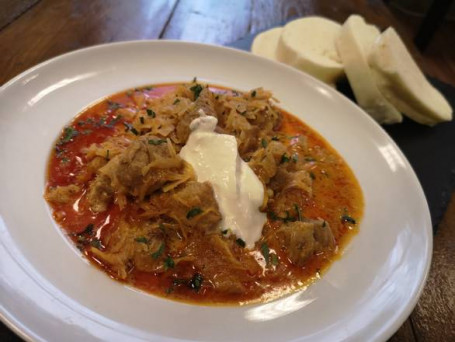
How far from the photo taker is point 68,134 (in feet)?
9.45

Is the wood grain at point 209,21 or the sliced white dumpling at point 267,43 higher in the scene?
the sliced white dumpling at point 267,43

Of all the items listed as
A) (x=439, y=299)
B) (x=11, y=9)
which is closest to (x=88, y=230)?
(x=439, y=299)

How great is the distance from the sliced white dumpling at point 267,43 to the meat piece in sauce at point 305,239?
2.54m

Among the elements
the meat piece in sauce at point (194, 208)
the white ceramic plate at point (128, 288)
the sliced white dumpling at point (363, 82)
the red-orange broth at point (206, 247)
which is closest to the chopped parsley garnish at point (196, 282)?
the red-orange broth at point (206, 247)

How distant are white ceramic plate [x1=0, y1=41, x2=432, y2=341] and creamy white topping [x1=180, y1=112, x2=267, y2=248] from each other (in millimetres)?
524

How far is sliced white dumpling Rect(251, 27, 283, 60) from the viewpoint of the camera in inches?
177

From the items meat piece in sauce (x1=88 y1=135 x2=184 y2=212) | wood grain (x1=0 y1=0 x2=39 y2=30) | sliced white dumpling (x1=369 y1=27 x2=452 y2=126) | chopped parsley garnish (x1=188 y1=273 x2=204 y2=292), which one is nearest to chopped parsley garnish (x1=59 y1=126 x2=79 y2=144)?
meat piece in sauce (x1=88 y1=135 x2=184 y2=212)

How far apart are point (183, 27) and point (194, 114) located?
2.16m

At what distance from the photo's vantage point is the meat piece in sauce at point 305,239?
7.88 ft

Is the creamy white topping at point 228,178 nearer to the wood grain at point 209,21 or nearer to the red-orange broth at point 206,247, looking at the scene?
the red-orange broth at point 206,247

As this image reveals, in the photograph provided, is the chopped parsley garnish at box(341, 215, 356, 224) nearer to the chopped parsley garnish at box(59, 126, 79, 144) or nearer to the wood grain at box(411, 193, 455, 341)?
the wood grain at box(411, 193, 455, 341)

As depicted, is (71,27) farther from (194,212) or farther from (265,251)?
(265,251)

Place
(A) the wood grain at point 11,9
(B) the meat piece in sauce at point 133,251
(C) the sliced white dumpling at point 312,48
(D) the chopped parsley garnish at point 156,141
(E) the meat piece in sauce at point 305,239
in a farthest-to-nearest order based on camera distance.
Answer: (C) the sliced white dumpling at point 312,48, (A) the wood grain at point 11,9, (D) the chopped parsley garnish at point 156,141, (E) the meat piece in sauce at point 305,239, (B) the meat piece in sauce at point 133,251

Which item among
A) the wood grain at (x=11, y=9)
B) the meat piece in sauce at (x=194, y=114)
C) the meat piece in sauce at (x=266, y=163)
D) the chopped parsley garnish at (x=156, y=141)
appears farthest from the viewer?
the wood grain at (x=11, y=9)
